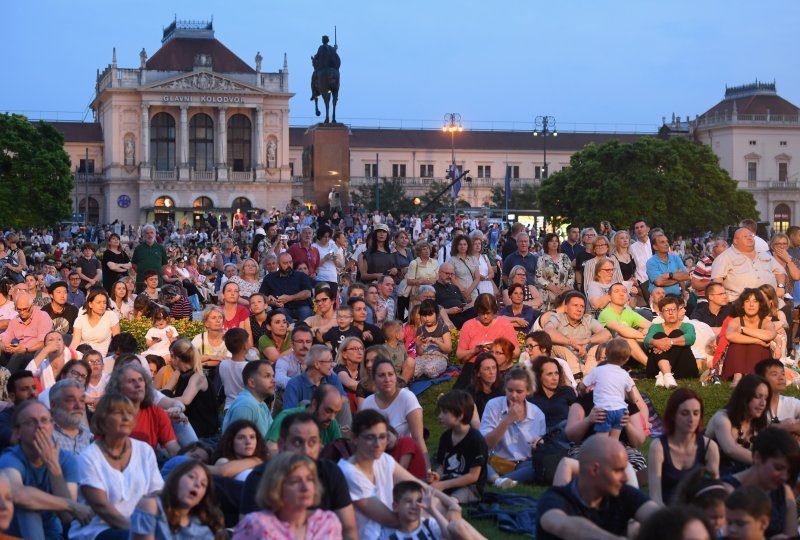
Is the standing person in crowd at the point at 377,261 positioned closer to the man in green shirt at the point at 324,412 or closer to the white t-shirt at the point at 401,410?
the white t-shirt at the point at 401,410

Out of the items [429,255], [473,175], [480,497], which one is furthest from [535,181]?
[480,497]

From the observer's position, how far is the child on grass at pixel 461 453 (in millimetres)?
9250

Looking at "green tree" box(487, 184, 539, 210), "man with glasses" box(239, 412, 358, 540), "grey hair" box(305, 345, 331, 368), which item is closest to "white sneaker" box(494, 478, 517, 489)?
"grey hair" box(305, 345, 331, 368)

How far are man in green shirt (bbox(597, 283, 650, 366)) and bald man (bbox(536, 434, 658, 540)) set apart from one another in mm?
6604

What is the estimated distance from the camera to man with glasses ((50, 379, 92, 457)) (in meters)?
8.59

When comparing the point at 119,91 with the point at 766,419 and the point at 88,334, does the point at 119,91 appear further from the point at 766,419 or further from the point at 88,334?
the point at 766,419

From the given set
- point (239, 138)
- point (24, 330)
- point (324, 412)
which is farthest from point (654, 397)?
point (239, 138)

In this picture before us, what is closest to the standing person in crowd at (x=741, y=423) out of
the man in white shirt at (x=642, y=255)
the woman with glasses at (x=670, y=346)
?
the woman with glasses at (x=670, y=346)

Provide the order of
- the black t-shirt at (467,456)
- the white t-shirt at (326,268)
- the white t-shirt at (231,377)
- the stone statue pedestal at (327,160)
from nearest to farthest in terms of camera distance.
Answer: the black t-shirt at (467,456) → the white t-shirt at (231,377) → the white t-shirt at (326,268) → the stone statue pedestal at (327,160)

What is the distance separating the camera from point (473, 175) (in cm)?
10819

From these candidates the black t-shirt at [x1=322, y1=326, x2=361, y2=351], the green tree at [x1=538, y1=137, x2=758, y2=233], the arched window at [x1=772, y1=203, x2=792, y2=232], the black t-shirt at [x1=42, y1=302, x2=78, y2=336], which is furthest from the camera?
the arched window at [x1=772, y1=203, x2=792, y2=232]

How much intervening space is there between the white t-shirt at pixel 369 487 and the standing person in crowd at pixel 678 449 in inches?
65.6

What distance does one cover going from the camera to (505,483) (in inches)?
393

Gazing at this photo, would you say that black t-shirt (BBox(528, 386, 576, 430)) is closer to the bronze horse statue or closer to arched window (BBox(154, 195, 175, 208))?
the bronze horse statue
